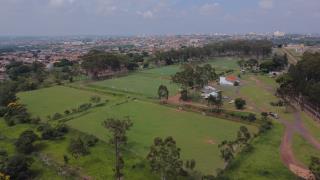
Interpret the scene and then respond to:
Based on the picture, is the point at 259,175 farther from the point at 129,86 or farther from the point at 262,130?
the point at 129,86

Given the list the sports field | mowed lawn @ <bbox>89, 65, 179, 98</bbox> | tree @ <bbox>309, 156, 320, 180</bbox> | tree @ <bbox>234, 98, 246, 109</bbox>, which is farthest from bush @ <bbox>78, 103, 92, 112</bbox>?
tree @ <bbox>309, 156, 320, 180</bbox>

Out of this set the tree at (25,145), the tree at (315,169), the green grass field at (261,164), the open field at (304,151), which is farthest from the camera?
the tree at (25,145)

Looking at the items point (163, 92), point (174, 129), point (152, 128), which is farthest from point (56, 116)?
point (163, 92)

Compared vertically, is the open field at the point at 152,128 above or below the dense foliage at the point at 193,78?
below

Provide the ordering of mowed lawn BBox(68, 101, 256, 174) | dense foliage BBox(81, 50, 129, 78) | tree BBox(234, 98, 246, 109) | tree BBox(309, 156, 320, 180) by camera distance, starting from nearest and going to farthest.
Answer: tree BBox(309, 156, 320, 180), mowed lawn BBox(68, 101, 256, 174), tree BBox(234, 98, 246, 109), dense foliage BBox(81, 50, 129, 78)

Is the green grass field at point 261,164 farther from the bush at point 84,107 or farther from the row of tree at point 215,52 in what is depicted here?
the row of tree at point 215,52

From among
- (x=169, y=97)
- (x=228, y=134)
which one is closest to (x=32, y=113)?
(x=169, y=97)

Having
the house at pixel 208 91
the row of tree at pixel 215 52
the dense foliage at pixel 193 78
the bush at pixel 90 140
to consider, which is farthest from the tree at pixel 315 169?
the row of tree at pixel 215 52

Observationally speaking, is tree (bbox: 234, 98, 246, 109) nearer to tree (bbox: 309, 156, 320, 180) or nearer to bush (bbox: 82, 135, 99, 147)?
bush (bbox: 82, 135, 99, 147)
